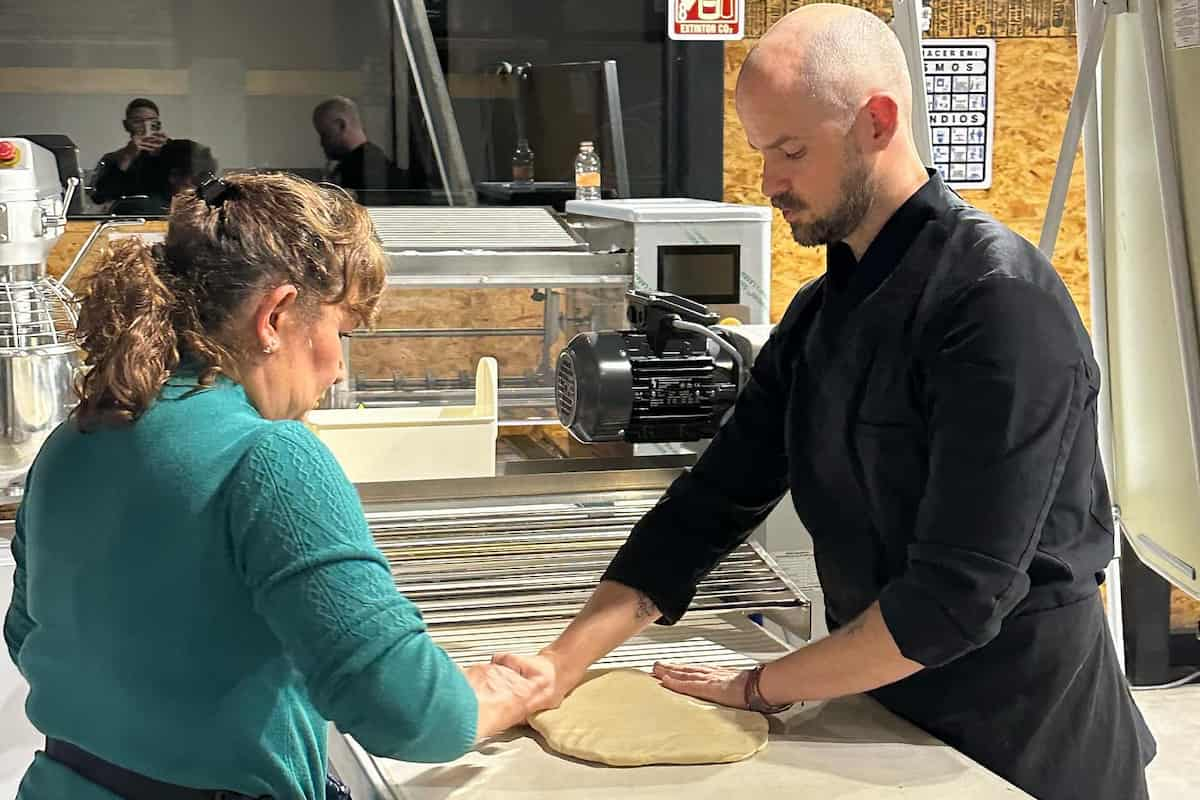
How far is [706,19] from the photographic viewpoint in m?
4.17

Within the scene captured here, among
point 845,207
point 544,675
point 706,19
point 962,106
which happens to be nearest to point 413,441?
point 544,675

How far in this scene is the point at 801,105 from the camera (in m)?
1.44

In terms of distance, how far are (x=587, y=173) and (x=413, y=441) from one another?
2.11 m

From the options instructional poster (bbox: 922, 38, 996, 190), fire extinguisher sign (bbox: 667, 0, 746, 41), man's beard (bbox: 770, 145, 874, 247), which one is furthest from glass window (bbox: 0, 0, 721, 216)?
man's beard (bbox: 770, 145, 874, 247)

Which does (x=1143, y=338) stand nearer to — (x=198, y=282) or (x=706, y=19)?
(x=198, y=282)

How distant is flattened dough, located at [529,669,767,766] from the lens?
4.49 feet

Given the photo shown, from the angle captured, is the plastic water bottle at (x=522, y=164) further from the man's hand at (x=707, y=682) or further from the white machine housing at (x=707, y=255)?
the man's hand at (x=707, y=682)

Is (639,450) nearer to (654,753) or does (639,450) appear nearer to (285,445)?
(654,753)

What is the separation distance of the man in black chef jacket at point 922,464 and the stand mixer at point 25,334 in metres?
1.19

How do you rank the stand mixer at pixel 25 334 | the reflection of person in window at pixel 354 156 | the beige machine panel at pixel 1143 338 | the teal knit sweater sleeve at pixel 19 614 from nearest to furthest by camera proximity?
the teal knit sweater sleeve at pixel 19 614, the beige machine panel at pixel 1143 338, the stand mixer at pixel 25 334, the reflection of person in window at pixel 354 156

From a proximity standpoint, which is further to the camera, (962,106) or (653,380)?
(962,106)

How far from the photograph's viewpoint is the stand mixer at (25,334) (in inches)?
90.7

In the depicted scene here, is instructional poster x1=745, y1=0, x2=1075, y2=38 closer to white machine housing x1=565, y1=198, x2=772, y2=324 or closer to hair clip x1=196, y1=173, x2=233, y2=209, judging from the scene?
white machine housing x1=565, y1=198, x2=772, y2=324

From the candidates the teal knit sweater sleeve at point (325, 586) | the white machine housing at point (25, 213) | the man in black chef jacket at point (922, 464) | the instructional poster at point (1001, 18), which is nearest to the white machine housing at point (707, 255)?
the white machine housing at point (25, 213)
